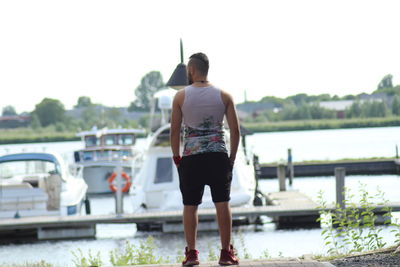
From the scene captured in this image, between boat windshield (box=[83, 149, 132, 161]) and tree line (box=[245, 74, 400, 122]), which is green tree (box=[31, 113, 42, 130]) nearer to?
tree line (box=[245, 74, 400, 122])

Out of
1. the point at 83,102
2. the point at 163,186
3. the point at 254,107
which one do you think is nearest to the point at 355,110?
the point at 254,107

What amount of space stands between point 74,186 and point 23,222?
5489 mm

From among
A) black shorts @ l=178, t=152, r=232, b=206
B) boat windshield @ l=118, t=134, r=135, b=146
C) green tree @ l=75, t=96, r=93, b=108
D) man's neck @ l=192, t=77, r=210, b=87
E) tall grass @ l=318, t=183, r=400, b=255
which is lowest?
tall grass @ l=318, t=183, r=400, b=255

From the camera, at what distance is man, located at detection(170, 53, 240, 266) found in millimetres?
8125

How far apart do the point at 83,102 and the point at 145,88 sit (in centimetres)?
1580

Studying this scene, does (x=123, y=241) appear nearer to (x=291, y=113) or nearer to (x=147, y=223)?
(x=147, y=223)

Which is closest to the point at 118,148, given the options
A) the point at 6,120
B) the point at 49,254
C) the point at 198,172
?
the point at 49,254

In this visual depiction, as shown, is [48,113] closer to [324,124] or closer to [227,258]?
[324,124]

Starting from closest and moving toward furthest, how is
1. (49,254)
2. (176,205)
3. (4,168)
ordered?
(49,254) < (176,205) < (4,168)

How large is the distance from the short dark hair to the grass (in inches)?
3447

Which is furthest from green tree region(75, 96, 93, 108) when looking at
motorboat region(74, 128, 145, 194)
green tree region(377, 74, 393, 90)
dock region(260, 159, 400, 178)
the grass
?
motorboat region(74, 128, 145, 194)

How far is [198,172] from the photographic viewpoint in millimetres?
8203

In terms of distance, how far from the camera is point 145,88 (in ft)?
599

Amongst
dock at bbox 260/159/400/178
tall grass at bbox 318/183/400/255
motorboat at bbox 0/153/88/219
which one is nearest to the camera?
tall grass at bbox 318/183/400/255
